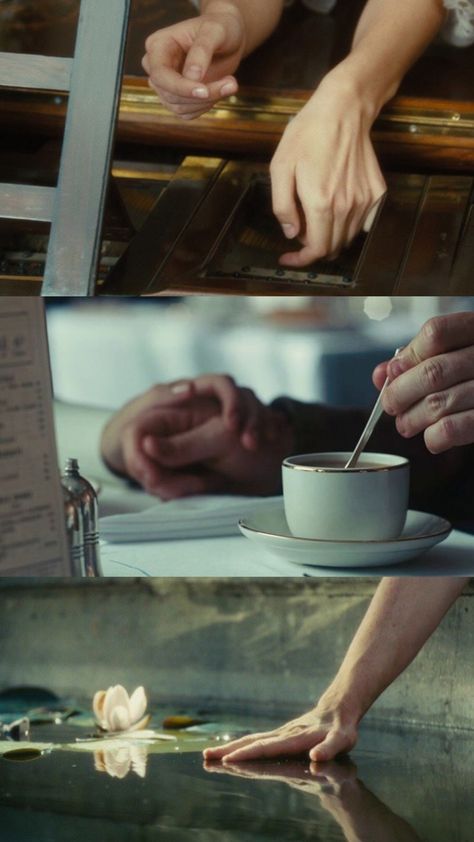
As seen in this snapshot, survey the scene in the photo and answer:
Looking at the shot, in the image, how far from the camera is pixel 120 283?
1.20 m

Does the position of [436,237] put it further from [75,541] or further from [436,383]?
[75,541]

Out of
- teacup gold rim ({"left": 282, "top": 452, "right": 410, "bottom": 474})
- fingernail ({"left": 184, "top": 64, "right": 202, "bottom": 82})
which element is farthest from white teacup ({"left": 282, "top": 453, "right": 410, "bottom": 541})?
fingernail ({"left": 184, "top": 64, "right": 202, "bottom": 82})

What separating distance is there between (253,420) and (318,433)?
6cm

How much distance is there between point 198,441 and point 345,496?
0.15 metres

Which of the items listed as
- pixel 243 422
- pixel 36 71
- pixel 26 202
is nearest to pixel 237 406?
pixel 243 422

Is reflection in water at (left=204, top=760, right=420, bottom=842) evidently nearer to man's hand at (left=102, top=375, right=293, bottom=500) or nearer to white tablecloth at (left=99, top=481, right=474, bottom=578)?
white tablecloth at (left=99, top=481, right=474, bottom=578)

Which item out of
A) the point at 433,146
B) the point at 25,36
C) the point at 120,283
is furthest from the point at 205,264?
the point at 25,36

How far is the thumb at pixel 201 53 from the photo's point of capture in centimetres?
136

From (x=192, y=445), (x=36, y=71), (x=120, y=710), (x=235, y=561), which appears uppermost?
(x=36, y=71)

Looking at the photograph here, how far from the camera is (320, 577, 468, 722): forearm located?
1.54 metres

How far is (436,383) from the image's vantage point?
Answer: 1026mm

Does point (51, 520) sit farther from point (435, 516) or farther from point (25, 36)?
point (25, 36)

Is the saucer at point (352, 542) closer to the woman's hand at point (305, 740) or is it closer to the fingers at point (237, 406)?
the fingers at point (237, 406)

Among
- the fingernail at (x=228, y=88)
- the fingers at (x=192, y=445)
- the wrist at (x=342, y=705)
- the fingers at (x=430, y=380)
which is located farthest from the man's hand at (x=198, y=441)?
the wrist at (x=342, y=705)
